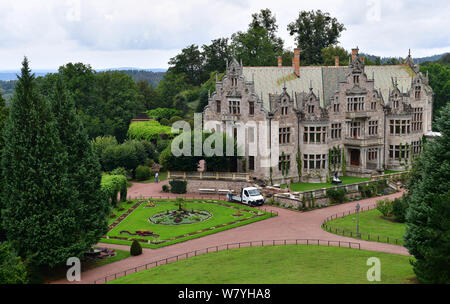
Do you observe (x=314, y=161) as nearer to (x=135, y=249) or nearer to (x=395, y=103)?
(x=395, y=103)

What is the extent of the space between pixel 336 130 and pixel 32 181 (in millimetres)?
45812

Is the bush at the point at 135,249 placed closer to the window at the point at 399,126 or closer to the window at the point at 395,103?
the window at the point at 399,126

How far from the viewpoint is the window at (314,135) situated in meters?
69.2

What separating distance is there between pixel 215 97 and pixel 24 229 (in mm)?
38148

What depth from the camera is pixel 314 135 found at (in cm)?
6925

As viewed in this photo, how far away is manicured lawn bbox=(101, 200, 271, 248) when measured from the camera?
47.6 m

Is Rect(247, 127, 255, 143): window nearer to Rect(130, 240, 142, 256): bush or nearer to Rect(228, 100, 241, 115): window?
Rect(228, 100, 241, 115): window

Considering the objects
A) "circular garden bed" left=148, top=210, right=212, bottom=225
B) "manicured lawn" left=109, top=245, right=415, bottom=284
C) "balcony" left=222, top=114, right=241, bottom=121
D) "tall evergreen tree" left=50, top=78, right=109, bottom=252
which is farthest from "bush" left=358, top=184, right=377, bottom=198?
"tall evergreen tree" left=50, top=78, right=109, bottom=252

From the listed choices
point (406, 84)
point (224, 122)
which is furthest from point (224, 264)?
point (406, 84)

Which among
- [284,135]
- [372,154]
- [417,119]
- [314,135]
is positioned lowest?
[372,154]

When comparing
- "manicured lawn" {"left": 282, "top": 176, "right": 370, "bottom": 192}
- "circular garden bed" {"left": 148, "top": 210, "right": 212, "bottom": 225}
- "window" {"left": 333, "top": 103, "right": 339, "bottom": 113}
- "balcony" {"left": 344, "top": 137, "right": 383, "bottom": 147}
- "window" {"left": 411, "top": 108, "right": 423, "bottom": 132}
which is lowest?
"circular garden bed" {"left": 148, "top": 210, "right": 212, "bottom": 225}

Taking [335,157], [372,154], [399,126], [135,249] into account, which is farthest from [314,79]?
[135,249]

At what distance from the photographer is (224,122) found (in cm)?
6975

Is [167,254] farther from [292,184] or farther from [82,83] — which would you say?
[82,83]
